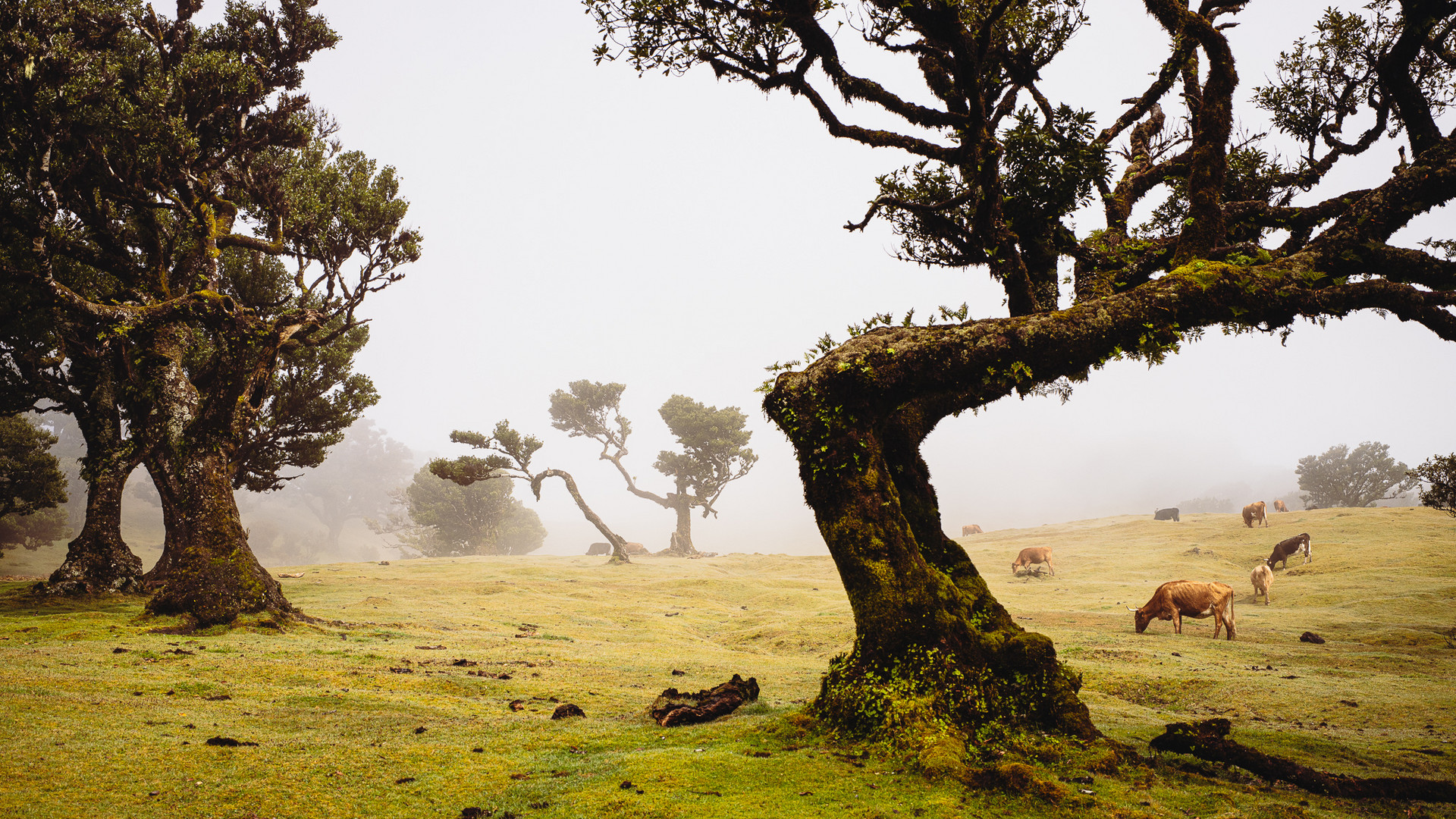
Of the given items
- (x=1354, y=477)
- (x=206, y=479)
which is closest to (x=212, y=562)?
(x=206, y=479)

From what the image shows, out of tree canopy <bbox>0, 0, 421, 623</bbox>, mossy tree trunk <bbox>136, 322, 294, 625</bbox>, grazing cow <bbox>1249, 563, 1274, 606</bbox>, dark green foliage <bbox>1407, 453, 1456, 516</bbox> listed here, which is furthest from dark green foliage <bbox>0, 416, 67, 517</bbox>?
dark green foliage <bbox>1407, 453, 1456, 516</bbox>

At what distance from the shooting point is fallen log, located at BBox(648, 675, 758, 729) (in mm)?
6973

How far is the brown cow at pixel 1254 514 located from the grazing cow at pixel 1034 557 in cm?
1480

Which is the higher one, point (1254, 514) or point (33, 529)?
point (33, 529)

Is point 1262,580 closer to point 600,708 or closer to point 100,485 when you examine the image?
point 600,708

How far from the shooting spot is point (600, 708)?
8102 millimetres

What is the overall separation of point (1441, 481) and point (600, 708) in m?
22.5

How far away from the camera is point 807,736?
5.73 m

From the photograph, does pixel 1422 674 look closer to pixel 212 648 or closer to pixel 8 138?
pixel 212 648

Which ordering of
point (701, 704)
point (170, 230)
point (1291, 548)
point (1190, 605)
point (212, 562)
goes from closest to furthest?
point (701, 704)
point (212, 562)
point (1190, 605)
point (170, 230)
point (1291, 548)

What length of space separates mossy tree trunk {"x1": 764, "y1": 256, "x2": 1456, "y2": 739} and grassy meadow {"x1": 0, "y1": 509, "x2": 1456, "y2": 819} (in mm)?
666

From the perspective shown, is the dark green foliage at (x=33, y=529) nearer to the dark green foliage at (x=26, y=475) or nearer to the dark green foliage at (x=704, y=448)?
the dark green foliage at (x=26, y=475)

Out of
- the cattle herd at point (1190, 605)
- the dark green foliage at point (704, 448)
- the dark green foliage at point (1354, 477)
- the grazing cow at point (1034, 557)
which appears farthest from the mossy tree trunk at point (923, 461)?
the dark green foliage at point (1354, 477)

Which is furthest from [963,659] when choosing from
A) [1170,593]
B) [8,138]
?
[8,138]
